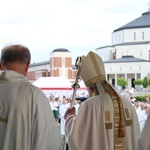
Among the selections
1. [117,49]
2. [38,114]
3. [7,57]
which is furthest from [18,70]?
[117,49]

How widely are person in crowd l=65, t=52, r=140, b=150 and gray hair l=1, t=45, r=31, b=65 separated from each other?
0.64m

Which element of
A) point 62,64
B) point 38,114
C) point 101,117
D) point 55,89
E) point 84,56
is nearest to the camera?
point 38,114

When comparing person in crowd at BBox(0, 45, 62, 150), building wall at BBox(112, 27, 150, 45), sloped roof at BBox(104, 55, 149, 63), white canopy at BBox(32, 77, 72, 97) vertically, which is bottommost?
white canopy at BBox(32, 77, 72, 97)

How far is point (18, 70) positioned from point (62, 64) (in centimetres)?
4556

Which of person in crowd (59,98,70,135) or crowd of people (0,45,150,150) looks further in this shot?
person in crowd (59,98,70,135)

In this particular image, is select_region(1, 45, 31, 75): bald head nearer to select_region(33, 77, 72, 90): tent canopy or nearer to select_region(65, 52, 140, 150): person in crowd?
select_region(65, 52, 140, 150): person in crowd

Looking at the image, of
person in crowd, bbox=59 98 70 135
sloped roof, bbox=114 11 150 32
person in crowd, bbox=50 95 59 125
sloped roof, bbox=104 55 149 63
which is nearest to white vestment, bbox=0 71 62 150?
person in crowd, bbox=59 98 70 135

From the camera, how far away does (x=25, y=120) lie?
7.47 ft

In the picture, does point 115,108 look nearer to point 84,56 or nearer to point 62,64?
point 84,56

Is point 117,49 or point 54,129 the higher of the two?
point 117,49

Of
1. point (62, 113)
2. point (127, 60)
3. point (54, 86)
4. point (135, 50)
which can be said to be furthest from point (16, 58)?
point (135, 50)

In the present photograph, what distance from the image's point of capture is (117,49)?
79438 millimetres

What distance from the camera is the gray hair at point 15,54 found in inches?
92.3

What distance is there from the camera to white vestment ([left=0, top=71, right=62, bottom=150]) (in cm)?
227
